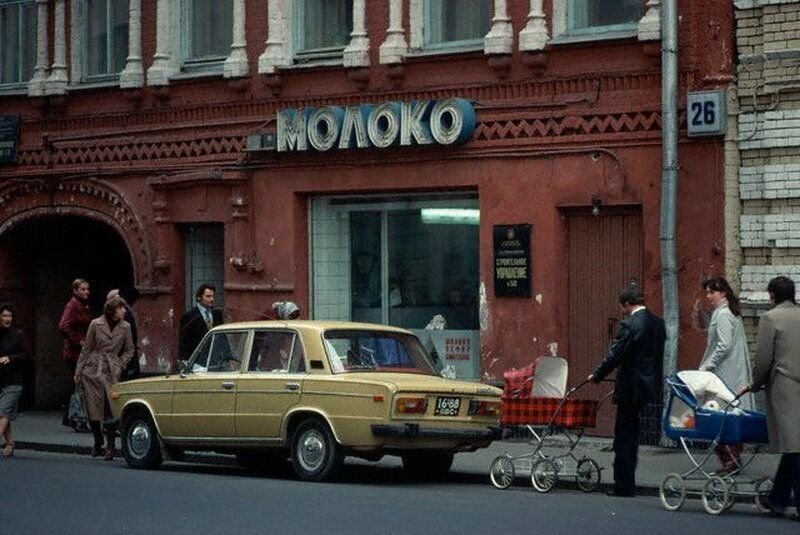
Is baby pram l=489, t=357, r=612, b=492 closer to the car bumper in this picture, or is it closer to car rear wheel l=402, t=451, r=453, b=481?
the car bumper

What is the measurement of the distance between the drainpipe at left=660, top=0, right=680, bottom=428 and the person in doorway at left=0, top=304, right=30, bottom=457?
23.5ft

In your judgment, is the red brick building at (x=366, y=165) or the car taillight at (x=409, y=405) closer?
the car taillight at (x=409, y=405)

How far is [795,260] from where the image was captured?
2233cm

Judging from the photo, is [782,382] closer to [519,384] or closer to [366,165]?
[519,384]

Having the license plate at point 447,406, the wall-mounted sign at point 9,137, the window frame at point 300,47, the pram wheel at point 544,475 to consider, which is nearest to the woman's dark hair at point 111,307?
the window frame at point 300,47

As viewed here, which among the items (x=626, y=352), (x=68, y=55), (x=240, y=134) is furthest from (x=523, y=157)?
(x=68, y=55)

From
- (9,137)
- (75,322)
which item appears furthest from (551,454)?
(9,137)

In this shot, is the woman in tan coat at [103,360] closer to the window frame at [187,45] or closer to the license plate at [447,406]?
the license plate at [447,406]

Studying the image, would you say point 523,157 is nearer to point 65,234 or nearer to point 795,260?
point 795,260

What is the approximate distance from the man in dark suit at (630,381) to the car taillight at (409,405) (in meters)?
1.74

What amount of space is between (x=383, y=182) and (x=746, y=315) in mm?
5578

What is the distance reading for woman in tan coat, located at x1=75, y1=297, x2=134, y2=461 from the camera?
2330 centimetres

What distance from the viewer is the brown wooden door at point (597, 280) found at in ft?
78.5

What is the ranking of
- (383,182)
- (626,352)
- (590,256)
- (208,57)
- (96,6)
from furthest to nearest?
(96,6)
(208,57)
(383,182)
(590,256)
(626,352)
